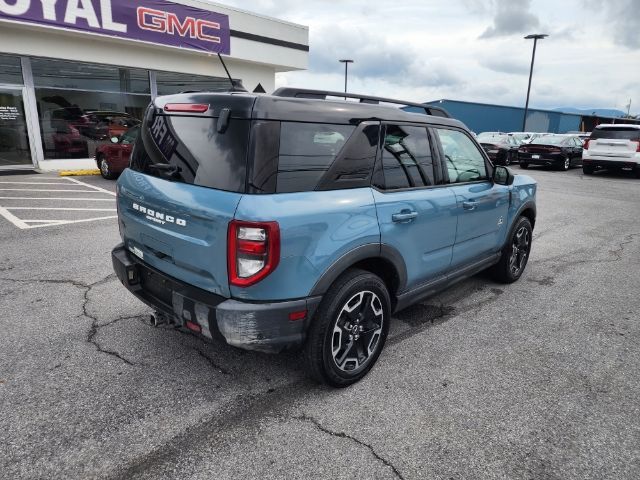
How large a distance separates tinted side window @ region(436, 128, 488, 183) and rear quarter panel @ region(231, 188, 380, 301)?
129 cm

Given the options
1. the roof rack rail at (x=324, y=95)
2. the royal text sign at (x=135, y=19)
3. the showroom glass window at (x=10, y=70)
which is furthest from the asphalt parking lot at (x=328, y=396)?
the showroom glass window at (x=10, y=70)

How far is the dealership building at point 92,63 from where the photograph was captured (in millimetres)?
12133

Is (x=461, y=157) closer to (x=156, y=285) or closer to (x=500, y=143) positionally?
(x=156, y=285)

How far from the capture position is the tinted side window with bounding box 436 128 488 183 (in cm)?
359

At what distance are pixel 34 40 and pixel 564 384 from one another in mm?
14804

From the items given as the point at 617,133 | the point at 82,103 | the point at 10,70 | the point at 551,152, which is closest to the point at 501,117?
the point at 551,152

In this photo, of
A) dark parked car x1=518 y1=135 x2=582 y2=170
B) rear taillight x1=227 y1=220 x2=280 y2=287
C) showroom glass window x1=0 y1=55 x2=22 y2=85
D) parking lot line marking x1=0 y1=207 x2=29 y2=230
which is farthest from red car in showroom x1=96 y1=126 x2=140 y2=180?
dark parked car x1=518 y1=135 x2=582 y2=170

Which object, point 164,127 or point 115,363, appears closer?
point 164,127

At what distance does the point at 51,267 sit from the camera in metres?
4.94

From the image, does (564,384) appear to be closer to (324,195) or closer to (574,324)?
(574,324)

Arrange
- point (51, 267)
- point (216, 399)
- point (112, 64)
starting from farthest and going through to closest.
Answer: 1. point (112, 64)
2. point (51, 267)
3. point (216, 399)

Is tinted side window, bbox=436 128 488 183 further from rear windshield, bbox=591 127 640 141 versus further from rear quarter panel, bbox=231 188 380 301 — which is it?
rear windshield, bbox=591 127 640 141

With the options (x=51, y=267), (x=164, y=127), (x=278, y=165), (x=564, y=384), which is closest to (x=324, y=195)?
(x=278, y=165)

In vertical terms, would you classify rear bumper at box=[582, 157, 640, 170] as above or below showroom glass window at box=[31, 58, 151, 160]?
below
